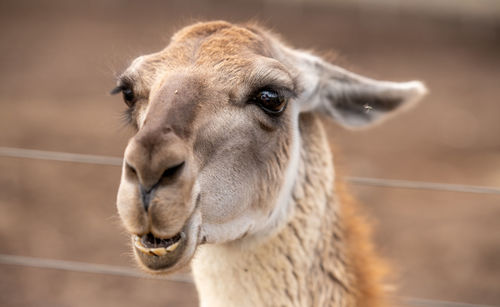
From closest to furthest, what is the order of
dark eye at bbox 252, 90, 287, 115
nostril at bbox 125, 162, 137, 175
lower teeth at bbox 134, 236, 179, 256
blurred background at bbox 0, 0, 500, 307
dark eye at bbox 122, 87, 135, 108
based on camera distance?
1. nostril at bbox 125, 162, 137, 175
2. lower teeth at bbox 134, 236, 179, 256
3. dark eye at bbox 252, 90, 287, 115
4. dark eye at bbox 122, 87, 135, 108
5. blurred background at bbox 0, 0, 500, 307

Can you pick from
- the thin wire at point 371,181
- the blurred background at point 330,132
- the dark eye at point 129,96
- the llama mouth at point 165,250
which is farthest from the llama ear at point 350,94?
the llama mouth at point 165,250

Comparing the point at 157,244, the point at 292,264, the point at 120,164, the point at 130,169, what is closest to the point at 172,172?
the point at 130,169

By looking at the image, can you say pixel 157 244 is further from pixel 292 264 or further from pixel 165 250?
pixel 292 264

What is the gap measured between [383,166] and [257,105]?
6699 mm

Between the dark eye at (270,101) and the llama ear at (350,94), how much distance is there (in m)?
0.47

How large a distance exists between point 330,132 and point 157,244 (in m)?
2.28

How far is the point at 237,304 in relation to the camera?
3082 mm

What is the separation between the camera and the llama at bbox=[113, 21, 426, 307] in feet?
7.95

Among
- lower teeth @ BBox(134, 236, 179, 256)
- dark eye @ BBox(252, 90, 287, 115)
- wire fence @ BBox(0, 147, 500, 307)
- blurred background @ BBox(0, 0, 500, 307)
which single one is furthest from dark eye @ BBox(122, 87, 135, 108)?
wire fence @ BBox(0, 147, 500, 307)

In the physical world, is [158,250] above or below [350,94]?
below

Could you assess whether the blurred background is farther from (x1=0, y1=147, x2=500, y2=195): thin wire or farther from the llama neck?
the llama neck

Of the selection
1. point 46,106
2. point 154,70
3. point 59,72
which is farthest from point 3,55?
point 154,70

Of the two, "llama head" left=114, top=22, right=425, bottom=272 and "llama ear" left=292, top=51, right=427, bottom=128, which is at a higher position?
"llama ear" left=292, top=51, right=427, bottom=128

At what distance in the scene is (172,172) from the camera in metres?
2.39
